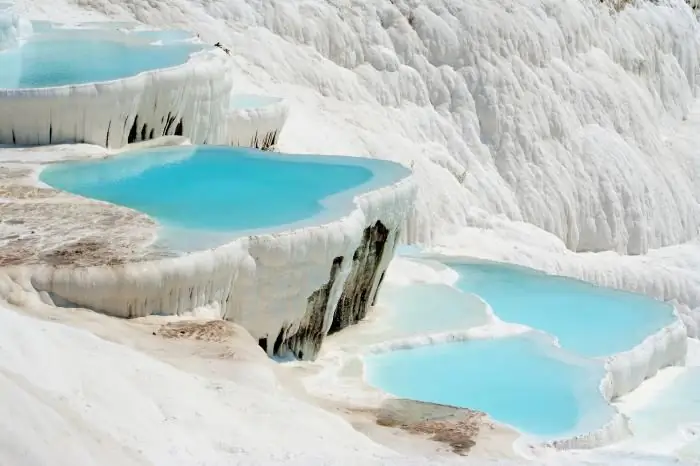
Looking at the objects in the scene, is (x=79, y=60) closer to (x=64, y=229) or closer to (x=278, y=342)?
(x=64, y=229)

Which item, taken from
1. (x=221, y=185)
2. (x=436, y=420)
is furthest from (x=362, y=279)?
(x=436, y=420)

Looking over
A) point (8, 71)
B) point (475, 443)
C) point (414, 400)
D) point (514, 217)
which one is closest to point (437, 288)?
point (414, 400)

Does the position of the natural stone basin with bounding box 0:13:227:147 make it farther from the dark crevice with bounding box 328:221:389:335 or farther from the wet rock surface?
the dark crevice with bounding box 328:221:389:335

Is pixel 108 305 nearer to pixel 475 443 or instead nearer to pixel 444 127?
pixel 475 443

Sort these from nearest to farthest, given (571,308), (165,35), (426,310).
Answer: (426,310) < (571,308) < (165,35)

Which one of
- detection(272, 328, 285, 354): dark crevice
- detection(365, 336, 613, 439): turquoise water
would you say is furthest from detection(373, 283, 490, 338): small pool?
detection(272, 328, 285, 354): dark crevice

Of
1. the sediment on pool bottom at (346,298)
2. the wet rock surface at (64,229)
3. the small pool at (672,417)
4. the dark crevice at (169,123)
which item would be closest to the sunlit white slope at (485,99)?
the dark crevice at (169,123)
